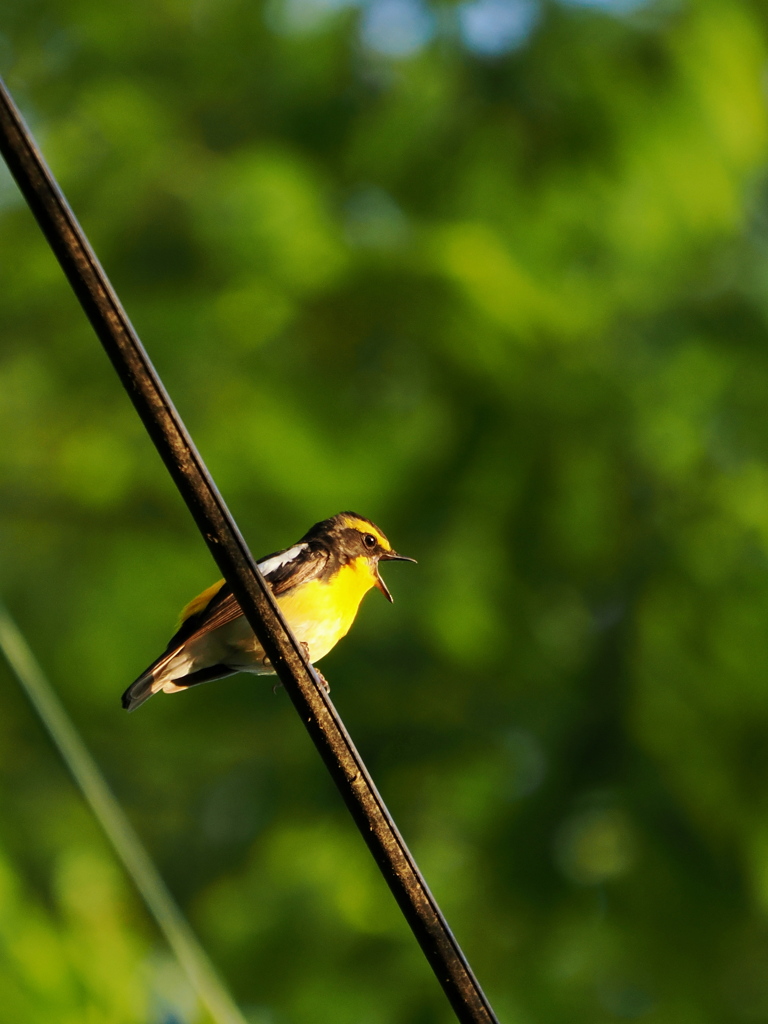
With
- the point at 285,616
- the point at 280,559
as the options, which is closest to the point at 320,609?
the point at 285,616

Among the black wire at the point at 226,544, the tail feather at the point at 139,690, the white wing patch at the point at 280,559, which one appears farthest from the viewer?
the white wing patch at the point at 280,559

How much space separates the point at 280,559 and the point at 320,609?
26cm

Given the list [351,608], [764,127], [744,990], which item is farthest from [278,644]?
[764,127]

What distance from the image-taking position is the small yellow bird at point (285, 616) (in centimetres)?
303

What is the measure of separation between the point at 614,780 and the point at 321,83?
585 centimetres

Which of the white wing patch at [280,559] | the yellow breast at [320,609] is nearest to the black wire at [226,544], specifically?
the yellow breast at [320,609]

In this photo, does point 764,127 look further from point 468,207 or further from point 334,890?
point 334,890

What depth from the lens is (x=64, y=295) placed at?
24.6 ft

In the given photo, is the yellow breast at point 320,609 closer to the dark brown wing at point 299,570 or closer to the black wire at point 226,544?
the dark brown wing at point 299,570

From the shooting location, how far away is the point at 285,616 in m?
3.17

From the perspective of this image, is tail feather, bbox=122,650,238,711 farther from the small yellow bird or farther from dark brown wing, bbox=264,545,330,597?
dark brown wing, bbox=264,545,330,597

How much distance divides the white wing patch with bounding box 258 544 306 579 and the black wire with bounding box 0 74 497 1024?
1594 mm

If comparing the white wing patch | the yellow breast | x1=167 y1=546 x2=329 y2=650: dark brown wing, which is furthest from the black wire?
the white wing patch

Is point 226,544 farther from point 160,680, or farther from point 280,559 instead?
point 280,559
